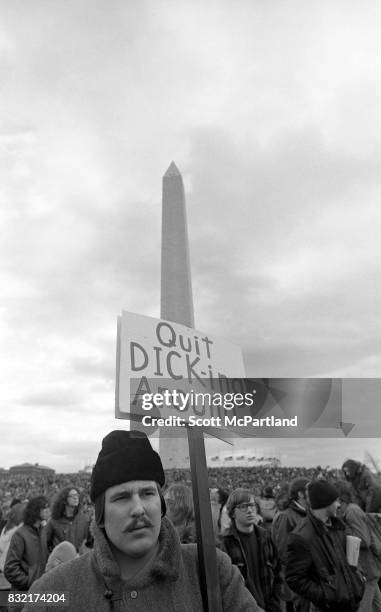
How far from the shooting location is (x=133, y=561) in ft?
5.45

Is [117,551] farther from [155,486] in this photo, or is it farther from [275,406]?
[275,406]

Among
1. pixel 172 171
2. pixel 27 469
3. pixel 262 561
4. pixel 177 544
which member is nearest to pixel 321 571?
pixel 262 561

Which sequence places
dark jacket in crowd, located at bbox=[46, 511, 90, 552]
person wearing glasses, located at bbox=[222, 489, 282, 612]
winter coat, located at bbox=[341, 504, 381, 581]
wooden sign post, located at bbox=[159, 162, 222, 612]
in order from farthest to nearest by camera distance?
wooden sign post, located at bbox=[159, 162, 222, 612]
dark jacket in crowd, located at bbox=[46, 511, 90, 552]
winter coat, located at bbox=[341, 504, 381, 581]
person wearing glasses, located at bbox=[222, 489, 282, 612]

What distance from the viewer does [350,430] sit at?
4426mm

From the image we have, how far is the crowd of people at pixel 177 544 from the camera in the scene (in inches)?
63.3

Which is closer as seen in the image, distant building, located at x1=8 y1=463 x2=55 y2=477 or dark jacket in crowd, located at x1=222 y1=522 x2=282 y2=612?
dark jacket in crowd, located at x1=222 y1=522 x2=282 y2=612

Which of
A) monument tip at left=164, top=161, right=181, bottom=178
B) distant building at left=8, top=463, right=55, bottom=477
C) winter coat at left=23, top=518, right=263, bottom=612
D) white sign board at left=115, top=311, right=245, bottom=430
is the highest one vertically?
distant building at left=8, top=463, right=55, bottom=477

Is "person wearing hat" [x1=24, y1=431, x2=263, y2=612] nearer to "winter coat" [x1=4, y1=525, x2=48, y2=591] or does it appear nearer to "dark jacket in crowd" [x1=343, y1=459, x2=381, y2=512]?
"winter coat" [x1=4, y1=525, x2=48, y2=591]

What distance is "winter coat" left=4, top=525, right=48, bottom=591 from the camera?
4344mm

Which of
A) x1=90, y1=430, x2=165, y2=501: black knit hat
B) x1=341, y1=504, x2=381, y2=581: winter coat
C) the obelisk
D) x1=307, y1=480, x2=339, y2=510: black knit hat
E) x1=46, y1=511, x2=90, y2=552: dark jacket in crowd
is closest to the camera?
x1=90, y1=430, x2=165, y2=501: black knit hat

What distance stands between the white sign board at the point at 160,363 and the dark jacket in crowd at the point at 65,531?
2.72 meters

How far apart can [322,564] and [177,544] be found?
214cm

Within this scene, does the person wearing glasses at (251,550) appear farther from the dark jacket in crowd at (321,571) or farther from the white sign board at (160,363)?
the white sign board at (160,363)

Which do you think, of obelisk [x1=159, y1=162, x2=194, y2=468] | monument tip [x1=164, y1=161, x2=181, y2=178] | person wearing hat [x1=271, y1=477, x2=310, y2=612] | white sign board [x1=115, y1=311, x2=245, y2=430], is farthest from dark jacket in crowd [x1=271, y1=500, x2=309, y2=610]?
monument tip [x1=164, y1=161, x2=181, y2=178]
